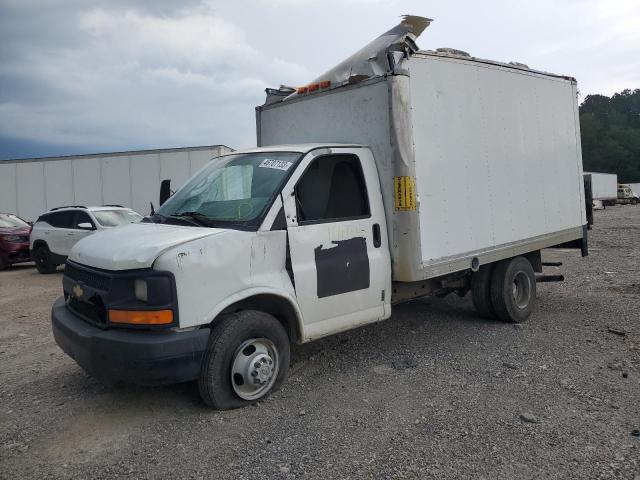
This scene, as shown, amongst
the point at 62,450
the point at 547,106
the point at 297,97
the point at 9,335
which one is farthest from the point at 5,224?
the point at 547,106

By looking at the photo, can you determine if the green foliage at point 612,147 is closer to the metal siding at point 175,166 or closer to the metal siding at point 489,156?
the metal siding at point 175,166

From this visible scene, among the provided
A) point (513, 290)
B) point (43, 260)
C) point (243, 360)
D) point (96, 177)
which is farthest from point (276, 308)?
point (96, 177)

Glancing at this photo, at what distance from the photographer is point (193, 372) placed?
347 centimetres

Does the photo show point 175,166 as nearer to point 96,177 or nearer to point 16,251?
point 96,177

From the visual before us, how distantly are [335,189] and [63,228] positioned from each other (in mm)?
9999

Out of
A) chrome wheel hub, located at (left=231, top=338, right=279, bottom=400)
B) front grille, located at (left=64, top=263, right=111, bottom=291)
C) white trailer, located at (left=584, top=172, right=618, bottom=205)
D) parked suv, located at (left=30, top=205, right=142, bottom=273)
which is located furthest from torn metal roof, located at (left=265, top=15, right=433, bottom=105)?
white trailer, located at (left=584, top=172, right=618, bottom=205)

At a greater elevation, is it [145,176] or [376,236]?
[145,176]

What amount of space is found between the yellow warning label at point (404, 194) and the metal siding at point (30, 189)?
1823 centimetres

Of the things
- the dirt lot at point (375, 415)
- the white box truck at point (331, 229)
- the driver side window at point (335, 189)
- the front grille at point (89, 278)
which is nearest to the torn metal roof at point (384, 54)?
the white box truck at point (331, 229)

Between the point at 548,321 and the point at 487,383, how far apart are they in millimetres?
2446

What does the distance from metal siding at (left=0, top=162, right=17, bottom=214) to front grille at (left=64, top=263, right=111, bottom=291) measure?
17910 millimetres

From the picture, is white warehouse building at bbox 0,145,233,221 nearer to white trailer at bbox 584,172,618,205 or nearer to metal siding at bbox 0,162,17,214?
metal siding at bbox 0,162,17,214

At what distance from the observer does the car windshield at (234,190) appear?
3.96 meters

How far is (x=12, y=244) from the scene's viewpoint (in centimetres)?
1374
